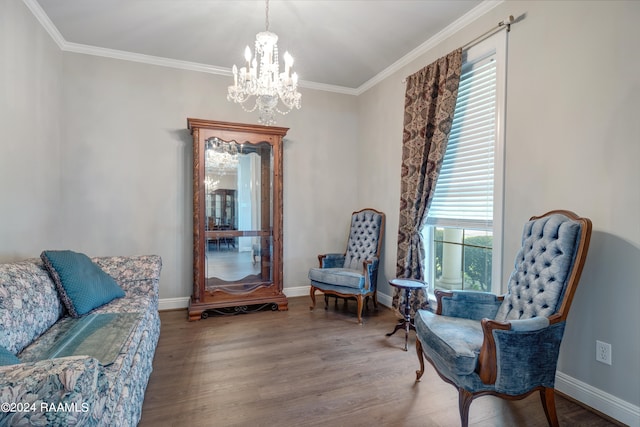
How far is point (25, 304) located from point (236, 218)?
218 cm

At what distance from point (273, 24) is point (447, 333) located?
3.05 m

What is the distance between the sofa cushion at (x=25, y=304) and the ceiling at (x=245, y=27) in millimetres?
2342

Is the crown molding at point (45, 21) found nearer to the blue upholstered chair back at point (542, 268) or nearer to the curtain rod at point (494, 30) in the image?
the curtain rod at point (494, 30)

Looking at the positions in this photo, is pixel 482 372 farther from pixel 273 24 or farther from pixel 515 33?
pixel 273 24

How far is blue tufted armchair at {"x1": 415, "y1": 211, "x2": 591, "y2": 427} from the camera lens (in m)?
1.65

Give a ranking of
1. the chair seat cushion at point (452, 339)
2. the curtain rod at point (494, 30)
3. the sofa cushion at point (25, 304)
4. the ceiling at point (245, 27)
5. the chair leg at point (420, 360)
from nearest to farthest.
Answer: the sofa cushion at point (25, 304) < the chair seat cushion at point (452, 339) < the chair leg at point (420, 360) < the curtain rod at point (494, 30) < the ceiling at point (245, 27)

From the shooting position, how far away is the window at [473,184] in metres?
2.62

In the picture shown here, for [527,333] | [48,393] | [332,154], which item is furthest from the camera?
[332,154]

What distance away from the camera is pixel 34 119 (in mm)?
2830

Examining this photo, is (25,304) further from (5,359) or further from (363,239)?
(363,239)

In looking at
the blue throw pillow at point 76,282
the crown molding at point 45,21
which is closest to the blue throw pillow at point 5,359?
the blue throw pillow at point 76,282

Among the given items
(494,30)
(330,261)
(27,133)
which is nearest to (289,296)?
(330,261)

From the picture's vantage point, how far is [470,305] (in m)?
2.21

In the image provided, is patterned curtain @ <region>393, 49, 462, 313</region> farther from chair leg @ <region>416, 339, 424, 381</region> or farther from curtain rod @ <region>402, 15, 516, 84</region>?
chair leg @ <region>416, 339, 424, 381</region>
